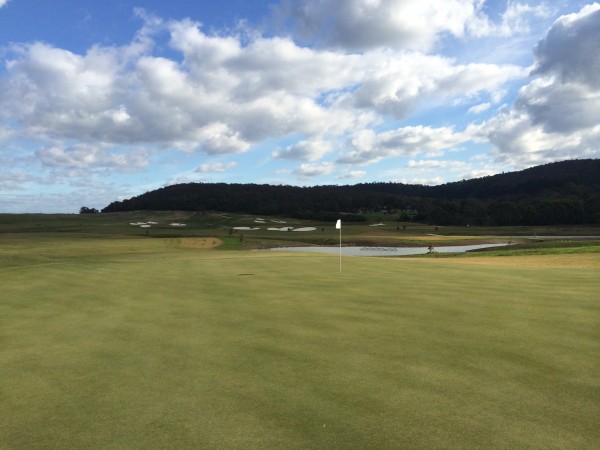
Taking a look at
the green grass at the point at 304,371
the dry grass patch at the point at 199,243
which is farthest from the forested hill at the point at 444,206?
the green grass at the point at 304,371

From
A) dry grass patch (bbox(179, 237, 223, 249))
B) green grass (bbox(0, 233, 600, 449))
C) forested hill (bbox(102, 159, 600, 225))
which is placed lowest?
dry grass patch (bbox(179, 237, 223, 249))

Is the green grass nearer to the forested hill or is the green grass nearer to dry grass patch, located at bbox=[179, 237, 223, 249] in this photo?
dry grass patch, located at bbox=[179, 237, 223, 249]

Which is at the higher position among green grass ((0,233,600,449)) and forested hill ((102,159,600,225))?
forested hill ((102,159,600,225))

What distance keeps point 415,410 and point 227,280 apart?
12.2 meters

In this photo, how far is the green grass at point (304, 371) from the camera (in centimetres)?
485

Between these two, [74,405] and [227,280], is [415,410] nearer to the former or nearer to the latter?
[74,405]

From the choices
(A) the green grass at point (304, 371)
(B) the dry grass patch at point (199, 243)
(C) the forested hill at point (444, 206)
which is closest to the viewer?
(A) the green grass at point (304, 371)

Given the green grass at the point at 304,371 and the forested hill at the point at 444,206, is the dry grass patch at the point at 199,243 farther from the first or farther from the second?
the forested hill at the point at 444,206

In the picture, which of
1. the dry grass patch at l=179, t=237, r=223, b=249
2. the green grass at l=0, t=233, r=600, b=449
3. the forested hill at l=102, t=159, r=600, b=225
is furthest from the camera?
the forested hill at l=102, t=159, r=600, b=225

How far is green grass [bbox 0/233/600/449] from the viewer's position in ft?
15.9

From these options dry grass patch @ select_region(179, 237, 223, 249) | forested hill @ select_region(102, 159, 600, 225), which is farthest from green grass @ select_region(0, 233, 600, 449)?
forested hill @ select_region(102, 159, 600, 225)

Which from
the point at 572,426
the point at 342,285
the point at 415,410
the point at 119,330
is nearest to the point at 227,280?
the point at 342,285

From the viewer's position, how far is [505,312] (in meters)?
10.3

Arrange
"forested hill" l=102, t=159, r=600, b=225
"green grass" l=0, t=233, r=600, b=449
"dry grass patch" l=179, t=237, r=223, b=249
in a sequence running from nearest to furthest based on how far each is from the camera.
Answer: "green grass" l=0, t=233, r=600, b=449 < "dry grass patch" l=179, t=237, r=223, b=249 < "forested hill" l=102, t=159, r=600, b=225
